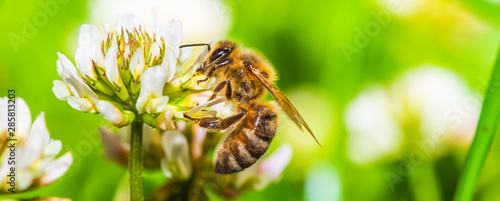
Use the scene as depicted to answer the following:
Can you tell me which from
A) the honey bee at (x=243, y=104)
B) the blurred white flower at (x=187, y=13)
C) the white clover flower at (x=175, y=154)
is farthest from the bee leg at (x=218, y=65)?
the blurred white flower at (x=187, y=13)

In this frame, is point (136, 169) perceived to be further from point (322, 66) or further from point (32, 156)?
point (322, 66)

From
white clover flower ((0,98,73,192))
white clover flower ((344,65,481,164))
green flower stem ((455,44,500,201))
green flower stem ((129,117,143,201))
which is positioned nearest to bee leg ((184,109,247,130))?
green flower stem ((129,117,143,201))

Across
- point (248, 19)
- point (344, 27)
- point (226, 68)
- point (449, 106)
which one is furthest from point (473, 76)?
point (226, 68)

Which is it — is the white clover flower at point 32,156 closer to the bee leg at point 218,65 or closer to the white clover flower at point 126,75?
the white clover flower at point 126,75

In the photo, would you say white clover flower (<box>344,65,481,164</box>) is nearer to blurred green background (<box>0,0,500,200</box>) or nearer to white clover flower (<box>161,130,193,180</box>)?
blurred green background (<box>0,0,500,200</box>)

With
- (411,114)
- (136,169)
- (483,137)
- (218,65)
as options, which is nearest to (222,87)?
(218,65)
